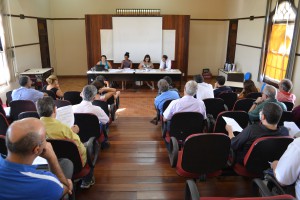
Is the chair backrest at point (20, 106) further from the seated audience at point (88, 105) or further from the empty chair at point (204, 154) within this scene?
the empty chair at point (204, 154)

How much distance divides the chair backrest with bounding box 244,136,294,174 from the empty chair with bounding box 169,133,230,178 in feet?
0.69

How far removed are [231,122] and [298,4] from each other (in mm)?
3867

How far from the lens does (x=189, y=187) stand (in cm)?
170

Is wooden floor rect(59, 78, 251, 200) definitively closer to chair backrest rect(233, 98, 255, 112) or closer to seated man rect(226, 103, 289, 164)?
seated man rect(226, 103, 289, 164)

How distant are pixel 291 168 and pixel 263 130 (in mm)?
558

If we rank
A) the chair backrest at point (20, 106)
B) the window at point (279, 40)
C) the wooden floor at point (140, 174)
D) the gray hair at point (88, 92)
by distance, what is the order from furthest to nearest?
the window at point (279, 40) < the chair backrest at point (20, 106) < the gray hair at point (88, 92) < the wooden floor at point (140, 174)

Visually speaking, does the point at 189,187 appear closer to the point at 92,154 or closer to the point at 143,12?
the point at 92,154

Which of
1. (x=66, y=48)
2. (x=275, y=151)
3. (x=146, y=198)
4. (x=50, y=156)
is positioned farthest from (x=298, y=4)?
(x=66, y=48)

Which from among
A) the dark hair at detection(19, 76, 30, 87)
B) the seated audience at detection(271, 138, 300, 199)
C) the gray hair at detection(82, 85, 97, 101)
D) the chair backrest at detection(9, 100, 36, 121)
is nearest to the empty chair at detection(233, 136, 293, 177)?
the seated audience at detection(271, 138, 300, 199)

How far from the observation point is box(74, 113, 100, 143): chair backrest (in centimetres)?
286

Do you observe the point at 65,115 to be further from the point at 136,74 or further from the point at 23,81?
the point at 136,74

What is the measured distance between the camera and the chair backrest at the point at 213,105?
3.78 metres

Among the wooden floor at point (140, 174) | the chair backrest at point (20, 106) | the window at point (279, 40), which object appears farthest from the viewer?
the window at point (279, 40)

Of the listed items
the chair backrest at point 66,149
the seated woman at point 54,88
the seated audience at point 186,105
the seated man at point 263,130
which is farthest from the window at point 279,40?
the chair backrest at point 66,149
